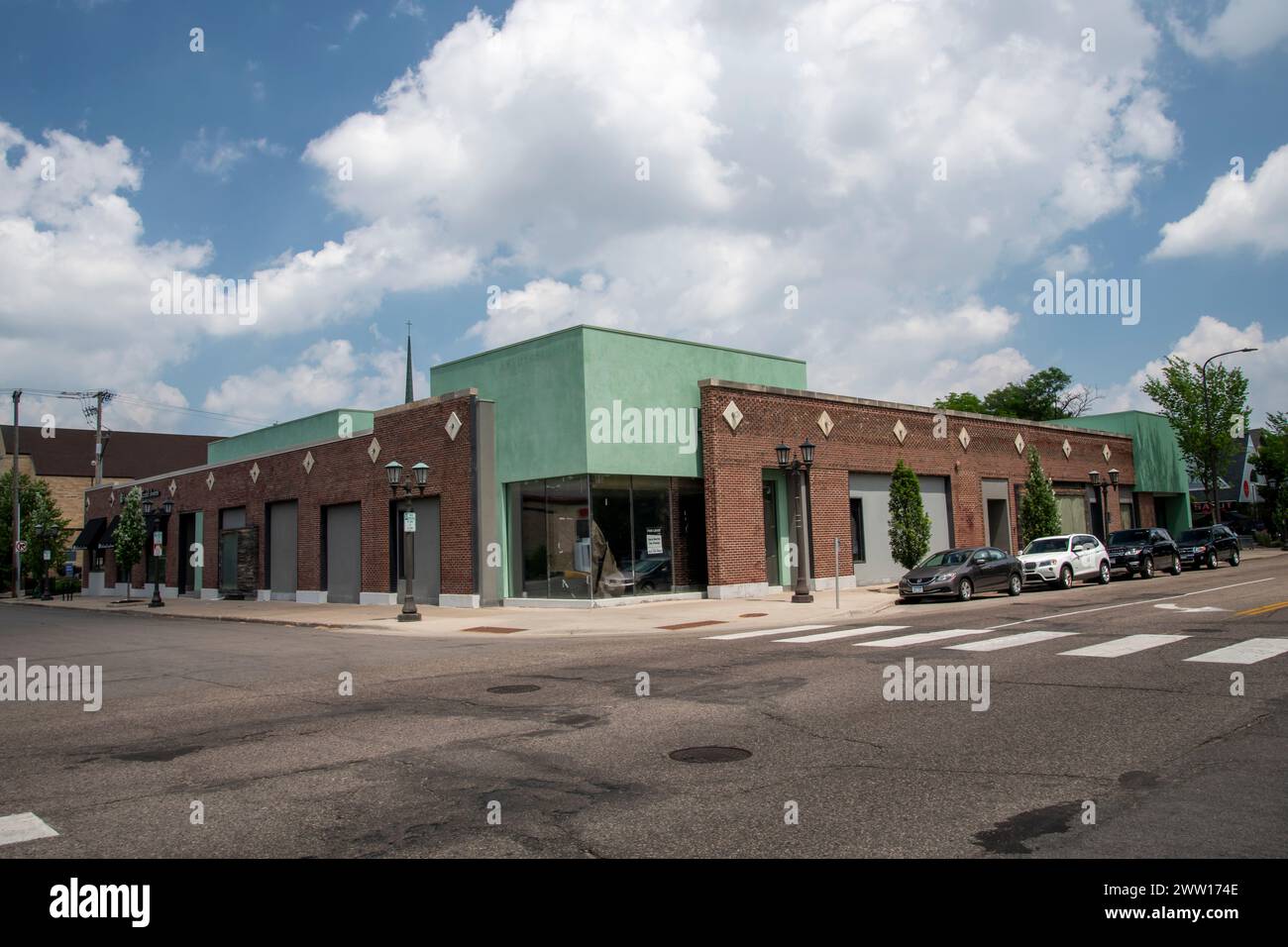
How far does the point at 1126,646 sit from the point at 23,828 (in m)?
12.6

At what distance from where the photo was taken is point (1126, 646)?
12.5 m

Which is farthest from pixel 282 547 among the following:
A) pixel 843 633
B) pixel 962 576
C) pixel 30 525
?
pixel 30 525

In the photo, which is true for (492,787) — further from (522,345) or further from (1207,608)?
(522,345)

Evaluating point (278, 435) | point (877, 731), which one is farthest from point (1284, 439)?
point (877, 731)

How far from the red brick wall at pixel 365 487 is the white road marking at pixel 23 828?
20537mm

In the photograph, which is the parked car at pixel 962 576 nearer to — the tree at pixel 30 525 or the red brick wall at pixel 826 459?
the red brick wall at pixel 826 459

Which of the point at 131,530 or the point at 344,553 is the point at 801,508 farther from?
the point at 131,530

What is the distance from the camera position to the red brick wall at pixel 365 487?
27.2 m

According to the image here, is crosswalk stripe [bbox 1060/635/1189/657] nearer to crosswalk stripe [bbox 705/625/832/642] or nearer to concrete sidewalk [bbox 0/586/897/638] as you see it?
crosswalk stripe [bbox 705/625/832/642]

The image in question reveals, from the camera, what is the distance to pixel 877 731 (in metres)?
7.88

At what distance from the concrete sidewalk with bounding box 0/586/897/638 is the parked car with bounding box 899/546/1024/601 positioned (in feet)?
2.61

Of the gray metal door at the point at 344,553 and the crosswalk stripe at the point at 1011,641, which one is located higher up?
the gray metal door at the point at 344,553

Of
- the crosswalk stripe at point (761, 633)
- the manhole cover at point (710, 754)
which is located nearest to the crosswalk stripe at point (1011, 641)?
the crosswalk stripe at point (761, 633)
